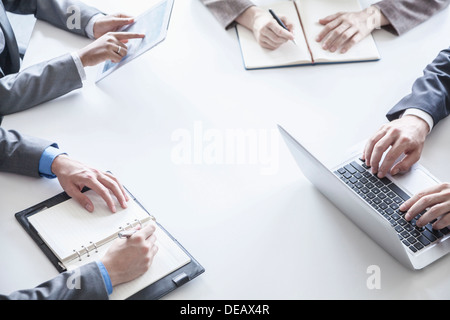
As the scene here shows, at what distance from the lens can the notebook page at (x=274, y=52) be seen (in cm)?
156

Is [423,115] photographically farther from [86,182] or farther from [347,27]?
[86,182]

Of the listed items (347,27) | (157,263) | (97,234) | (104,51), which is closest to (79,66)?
(104,51)

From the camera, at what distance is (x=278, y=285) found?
1.08 m

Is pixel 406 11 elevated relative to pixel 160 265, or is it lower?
elevated

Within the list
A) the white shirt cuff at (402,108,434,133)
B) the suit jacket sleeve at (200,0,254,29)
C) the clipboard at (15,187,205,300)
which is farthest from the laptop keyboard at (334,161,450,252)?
the suit jacket sleeve at (200,0,254,29)

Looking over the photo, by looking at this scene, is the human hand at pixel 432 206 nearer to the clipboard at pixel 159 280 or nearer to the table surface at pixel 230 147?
the table surface at pixel 230 147

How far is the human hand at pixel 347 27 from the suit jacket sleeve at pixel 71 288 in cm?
95

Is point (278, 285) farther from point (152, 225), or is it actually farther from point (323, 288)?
point (152, 225)

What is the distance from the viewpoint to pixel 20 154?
50.3 inches

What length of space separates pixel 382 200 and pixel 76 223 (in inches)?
26.5

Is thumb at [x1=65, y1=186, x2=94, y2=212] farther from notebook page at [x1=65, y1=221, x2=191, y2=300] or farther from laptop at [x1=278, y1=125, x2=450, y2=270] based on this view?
laptop at [x1=278, y1=125, x2=450, y2=270]

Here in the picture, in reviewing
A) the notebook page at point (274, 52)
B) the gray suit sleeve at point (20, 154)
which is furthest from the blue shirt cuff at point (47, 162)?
the notebook page at point (274, 52)

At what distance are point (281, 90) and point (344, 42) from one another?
27 cm
